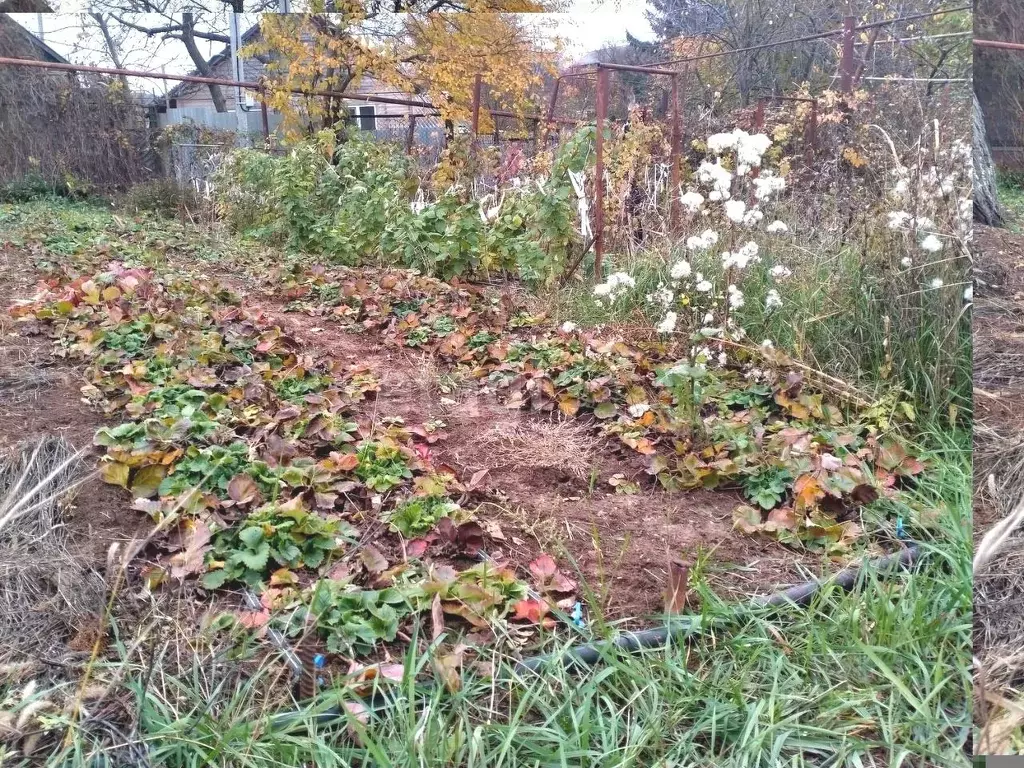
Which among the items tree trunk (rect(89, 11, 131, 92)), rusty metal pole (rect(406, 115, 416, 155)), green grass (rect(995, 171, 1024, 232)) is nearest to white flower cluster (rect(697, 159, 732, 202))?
green grass (rect(995, 171, 1024, 232))

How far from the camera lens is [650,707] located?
5.05 feet

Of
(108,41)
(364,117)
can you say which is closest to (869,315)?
(364,117)

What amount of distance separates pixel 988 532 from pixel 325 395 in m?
2.30

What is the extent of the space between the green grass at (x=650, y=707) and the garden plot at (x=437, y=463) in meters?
0.15

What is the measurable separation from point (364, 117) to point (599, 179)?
481cm

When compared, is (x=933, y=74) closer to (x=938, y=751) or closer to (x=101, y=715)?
(x=938, y=751)

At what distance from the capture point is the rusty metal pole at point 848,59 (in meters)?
4.58

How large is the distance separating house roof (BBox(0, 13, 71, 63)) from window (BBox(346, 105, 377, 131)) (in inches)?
132

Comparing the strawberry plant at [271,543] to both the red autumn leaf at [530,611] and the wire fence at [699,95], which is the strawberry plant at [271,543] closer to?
the red autumn leaf at [530,611]

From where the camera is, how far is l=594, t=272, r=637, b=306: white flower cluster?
376 centimetres

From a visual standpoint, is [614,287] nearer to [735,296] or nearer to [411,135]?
[735,296]

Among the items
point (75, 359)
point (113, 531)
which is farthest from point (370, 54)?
point (113, 531)

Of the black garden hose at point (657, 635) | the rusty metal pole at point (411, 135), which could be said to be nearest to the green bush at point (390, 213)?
the rusty metal pole at point (411, 135)

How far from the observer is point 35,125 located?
30.7 ft
